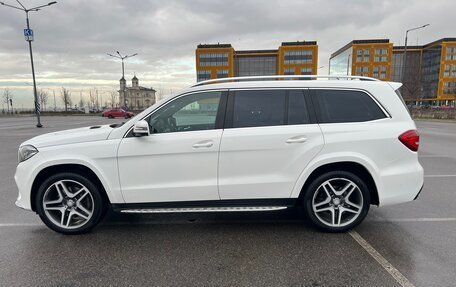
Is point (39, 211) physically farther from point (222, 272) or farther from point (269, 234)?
point (269, 234)

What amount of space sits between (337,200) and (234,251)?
4.75 ft

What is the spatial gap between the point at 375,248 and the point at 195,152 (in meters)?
2.32

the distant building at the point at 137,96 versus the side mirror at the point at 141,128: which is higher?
the distant building at the point at 137,96

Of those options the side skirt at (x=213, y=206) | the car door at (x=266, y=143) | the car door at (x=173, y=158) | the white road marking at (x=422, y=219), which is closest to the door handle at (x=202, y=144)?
the car door at (x=173, y=158)

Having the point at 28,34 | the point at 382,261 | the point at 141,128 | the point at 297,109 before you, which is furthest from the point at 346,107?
the point at 28,34

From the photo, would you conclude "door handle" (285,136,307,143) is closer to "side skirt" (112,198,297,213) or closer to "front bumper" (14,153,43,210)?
"side skirt" (112,198,297,213)

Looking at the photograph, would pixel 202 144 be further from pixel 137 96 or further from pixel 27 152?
pixel 137 96

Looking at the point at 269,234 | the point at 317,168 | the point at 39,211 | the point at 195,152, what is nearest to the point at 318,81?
the point at 317,168

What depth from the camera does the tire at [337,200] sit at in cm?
369

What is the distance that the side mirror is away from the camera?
3.45 m

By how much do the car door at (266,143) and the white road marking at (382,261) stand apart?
992mm

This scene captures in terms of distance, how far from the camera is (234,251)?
336 cm

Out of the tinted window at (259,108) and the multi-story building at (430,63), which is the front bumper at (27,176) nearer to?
the tinted window at (259,108)

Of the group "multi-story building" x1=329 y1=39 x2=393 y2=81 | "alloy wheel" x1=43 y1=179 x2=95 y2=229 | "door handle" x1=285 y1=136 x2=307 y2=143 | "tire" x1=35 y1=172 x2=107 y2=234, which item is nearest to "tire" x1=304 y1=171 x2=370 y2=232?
"door handle" x1=285 y1=136 x2=307 y2=143
